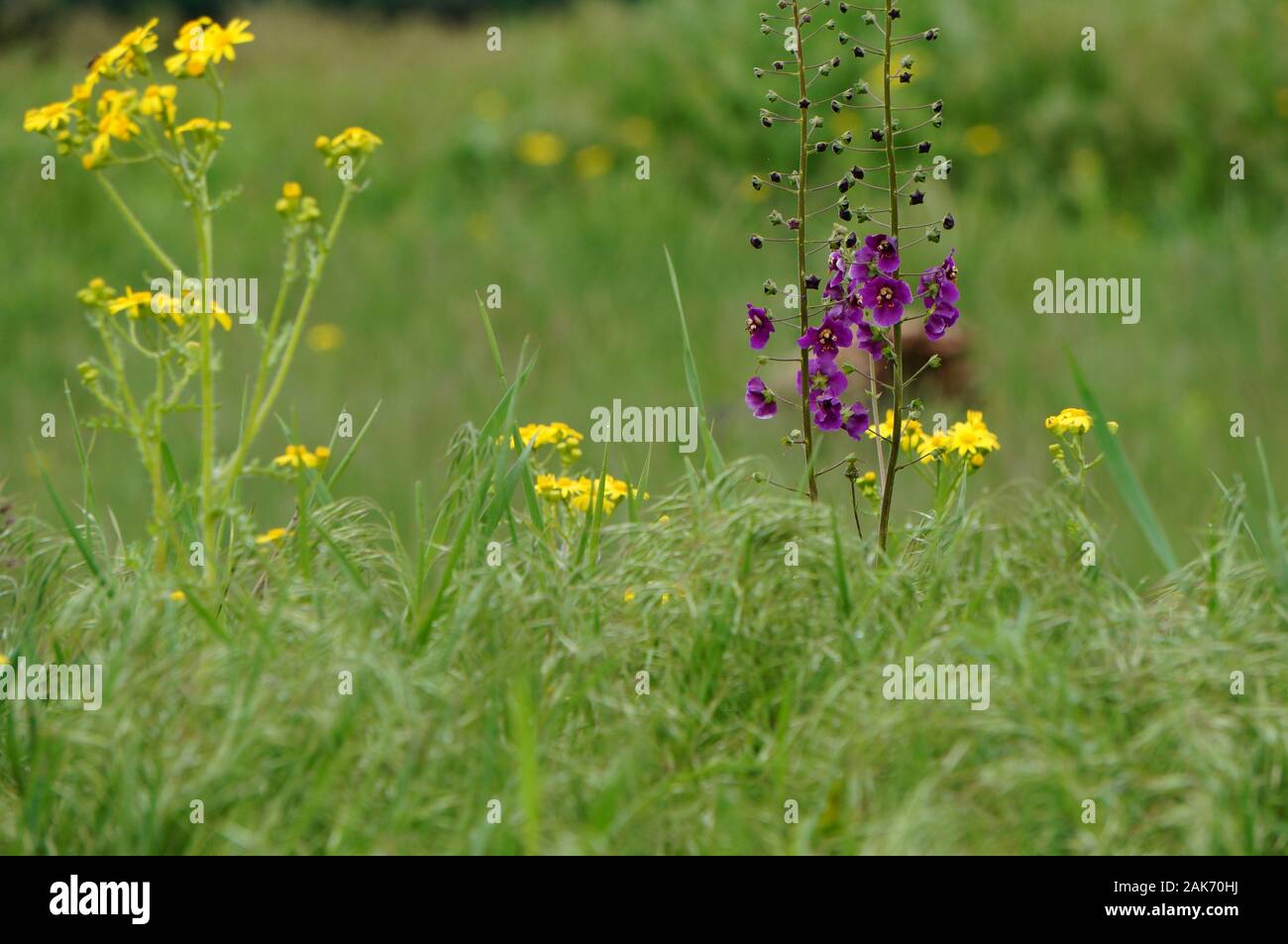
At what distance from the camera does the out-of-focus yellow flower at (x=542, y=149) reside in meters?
9.67

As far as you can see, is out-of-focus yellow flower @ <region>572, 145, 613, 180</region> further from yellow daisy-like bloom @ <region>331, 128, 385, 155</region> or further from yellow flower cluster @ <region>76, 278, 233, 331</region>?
yellow flower cluster @ <region>76, 278, 233, 331</region>

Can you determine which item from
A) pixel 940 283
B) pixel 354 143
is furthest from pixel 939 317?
pixel 354 143

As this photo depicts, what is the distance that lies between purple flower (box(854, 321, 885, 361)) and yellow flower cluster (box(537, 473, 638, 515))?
1.75 feet

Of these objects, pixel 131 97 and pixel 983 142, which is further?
pixel 983 142

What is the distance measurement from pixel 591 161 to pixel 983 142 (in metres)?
2.35

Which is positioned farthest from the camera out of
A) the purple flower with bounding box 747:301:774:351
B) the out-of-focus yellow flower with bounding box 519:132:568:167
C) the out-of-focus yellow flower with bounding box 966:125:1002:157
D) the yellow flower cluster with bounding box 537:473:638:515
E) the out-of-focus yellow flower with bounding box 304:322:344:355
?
the out-of-focus yellow flower with bounding box 519:132:568:167

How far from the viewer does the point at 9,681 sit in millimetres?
2564

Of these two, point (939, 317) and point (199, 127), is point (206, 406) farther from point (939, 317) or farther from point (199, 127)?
point (939, 317)

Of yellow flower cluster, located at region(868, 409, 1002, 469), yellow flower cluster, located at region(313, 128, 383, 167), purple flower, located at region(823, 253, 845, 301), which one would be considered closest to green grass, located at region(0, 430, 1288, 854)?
yellow flower cluster, located at region(868, 409, 1002, 469)

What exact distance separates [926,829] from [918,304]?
502cm

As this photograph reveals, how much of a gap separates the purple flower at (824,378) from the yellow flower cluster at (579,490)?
0.41m

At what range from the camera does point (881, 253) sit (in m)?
2.85

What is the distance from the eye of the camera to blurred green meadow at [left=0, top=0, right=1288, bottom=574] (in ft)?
22.1
